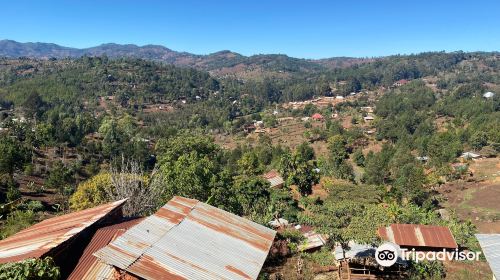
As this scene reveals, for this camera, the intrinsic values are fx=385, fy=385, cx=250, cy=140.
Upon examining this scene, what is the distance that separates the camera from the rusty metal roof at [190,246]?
11.4 m

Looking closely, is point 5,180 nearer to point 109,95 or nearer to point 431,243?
point 431,243

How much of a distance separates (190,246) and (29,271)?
4.84 metres

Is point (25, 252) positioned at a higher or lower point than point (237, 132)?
higher

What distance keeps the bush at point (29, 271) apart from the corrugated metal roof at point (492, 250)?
13.2m

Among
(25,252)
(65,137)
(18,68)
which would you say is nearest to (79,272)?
(25,252)

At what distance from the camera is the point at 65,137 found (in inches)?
2544

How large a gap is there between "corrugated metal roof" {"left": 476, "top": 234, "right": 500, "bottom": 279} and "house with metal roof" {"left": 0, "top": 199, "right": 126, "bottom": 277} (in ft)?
48.5

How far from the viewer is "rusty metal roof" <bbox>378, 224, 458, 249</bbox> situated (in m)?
22.3

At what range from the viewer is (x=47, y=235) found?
15.5 meters

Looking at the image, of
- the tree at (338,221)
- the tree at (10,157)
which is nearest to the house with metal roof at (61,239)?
the tree at (338,221)

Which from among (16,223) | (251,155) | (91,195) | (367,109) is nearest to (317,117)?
(367,109)

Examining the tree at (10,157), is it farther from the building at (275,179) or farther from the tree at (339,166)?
the tree at (339,166)

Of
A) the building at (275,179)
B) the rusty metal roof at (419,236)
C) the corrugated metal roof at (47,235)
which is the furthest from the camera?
the building at (275,179)

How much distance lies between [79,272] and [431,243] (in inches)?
736
